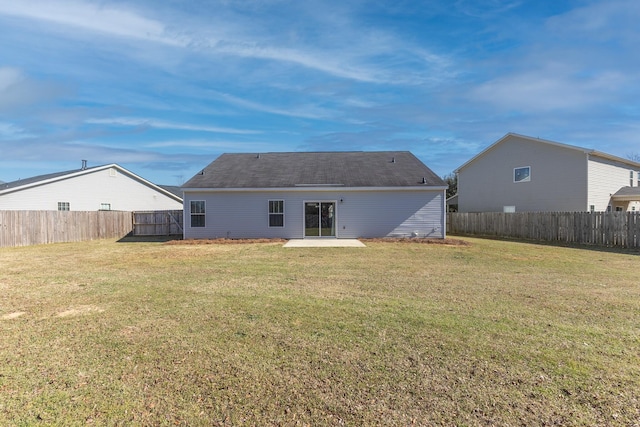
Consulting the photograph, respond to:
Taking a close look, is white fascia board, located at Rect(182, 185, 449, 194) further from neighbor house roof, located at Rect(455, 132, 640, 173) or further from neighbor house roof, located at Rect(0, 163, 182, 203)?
neighbor house roof, located at Rect(0, 163, 182, 203)

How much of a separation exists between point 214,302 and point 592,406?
505cm

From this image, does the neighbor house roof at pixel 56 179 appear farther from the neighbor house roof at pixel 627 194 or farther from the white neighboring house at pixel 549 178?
the neighbor house roof at pixel 627 194

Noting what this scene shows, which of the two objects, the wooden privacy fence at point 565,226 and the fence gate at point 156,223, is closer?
the wooden privacy fence at point 565,226

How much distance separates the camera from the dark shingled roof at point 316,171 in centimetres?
1791

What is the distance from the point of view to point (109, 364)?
3508 millimetres

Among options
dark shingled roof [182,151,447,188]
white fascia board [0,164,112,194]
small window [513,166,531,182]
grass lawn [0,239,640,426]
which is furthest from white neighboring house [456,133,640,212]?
white fascia board [0,164,112,194]

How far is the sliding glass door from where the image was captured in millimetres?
17922

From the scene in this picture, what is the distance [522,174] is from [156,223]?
24.4 metres

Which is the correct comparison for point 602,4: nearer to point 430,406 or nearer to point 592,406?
point 592,406

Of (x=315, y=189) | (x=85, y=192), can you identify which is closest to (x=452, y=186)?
(x=315, y=189)

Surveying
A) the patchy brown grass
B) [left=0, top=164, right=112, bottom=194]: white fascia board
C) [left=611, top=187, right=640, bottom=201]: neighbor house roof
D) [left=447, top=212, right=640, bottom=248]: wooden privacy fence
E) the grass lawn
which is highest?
[left=0, top=164, right=112, bottom=194]: white fascia board

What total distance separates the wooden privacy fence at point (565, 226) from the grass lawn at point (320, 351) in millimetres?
9439

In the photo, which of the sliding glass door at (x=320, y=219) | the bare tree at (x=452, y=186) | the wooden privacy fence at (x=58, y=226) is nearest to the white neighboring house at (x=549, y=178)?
the sliding glass door at (x=320, y=219)

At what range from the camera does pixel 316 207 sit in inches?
706
